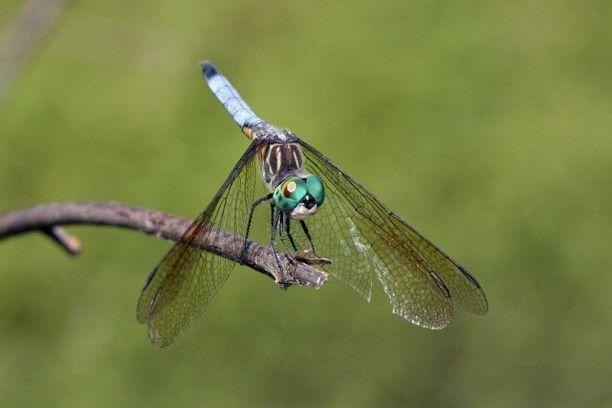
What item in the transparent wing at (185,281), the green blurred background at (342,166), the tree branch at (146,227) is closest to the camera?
the tree branch at (146,227)

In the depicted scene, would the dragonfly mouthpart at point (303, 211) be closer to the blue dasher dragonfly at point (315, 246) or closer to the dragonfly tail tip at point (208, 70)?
the blue dasher dragonfly at point (315, 246)

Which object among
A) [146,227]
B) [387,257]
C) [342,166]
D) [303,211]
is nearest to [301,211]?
[303,211]

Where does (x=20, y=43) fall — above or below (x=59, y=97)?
below

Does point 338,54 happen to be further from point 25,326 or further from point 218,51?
point 25,326

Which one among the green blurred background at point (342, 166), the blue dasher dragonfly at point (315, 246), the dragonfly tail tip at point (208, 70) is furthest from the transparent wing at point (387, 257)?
the green blurred background at point (342, 166)

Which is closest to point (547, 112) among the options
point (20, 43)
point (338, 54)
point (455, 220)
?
point (455, 220)

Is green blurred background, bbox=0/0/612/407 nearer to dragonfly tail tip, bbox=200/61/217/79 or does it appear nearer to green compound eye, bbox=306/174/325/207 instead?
dragonfly tail tip, bbox=200/61/217/79

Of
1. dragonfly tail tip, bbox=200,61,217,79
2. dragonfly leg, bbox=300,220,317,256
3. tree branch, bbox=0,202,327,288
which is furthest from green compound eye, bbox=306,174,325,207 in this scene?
dragonfly tail tip, bbox=200,61,217,79
